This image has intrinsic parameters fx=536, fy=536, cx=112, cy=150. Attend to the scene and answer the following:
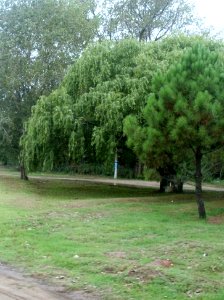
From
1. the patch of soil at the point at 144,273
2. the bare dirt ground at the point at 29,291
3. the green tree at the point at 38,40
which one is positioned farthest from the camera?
the green tree at the point at 38,40

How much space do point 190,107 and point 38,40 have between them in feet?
61.1

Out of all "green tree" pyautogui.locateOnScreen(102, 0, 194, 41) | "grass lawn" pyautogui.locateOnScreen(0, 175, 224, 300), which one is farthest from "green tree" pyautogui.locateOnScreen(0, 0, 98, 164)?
"grass lawn" pyautogui.locateOnScreen(0, 175, 224, 300)

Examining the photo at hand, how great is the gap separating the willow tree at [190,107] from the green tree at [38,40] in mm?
17072

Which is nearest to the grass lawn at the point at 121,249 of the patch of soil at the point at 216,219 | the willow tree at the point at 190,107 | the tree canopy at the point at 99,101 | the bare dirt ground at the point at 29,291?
the patch of soil at the point at 216,219

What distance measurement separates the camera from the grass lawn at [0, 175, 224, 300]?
7396 mm

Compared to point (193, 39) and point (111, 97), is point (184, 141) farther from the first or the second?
point (193, 39)

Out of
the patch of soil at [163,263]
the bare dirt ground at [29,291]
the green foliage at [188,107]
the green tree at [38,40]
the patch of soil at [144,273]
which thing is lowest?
the bare dirt ground at [29,291]

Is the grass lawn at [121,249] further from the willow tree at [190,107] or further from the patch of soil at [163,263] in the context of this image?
the willow tree at [190,107]

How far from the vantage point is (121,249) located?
9.82m

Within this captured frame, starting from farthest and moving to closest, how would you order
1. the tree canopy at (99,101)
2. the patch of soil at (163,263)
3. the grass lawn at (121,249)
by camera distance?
the tree canopy at (99,101) → the patch of soil at (163,263) → the grass lawn at (121,249)

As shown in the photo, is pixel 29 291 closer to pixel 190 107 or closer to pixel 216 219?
pixel 190 107

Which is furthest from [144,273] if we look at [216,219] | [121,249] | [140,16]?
[140,16]

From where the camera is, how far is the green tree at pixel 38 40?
3011 cm

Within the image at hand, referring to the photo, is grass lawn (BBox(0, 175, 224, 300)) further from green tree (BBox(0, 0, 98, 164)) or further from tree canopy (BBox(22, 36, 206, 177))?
green tree (BBox(0, 0, 98, 164))
